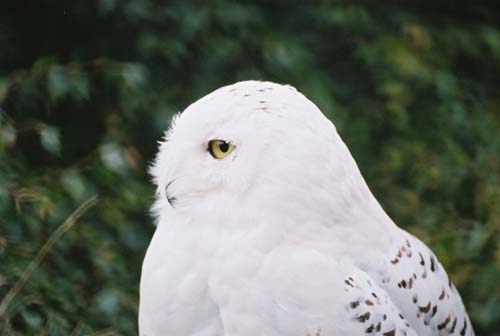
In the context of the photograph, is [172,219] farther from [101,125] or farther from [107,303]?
[101,125]

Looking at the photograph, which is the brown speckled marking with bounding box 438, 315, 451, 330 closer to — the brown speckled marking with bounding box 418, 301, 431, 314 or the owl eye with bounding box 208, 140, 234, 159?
the brown speckled marking with bounding box 418, 301, 431, 314

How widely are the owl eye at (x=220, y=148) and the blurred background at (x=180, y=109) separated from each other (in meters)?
0.88

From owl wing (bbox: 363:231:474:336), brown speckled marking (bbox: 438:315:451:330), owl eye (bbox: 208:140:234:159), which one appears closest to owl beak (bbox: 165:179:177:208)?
owl eye (bbox: 208:140:234:159)

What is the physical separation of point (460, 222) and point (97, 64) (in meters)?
1.80

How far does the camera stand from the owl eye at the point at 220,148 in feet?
7.11

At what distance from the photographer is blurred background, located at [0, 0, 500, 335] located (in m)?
2.97

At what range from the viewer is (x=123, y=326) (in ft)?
9.75

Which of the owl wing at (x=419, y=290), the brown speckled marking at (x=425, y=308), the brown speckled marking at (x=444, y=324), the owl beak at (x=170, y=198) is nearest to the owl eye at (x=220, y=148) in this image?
the owl beak at (x=170, y=198)

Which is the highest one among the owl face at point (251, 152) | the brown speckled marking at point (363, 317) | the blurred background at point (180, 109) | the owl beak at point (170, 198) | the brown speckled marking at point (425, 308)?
the owl face at point (251, 152)

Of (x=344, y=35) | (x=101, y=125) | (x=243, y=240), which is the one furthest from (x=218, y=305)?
(x=344, y=35)

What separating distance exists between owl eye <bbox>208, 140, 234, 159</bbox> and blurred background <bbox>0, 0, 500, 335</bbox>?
880 millimetres

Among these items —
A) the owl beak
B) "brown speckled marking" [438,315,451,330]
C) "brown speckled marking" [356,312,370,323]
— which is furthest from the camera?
"brown speckled marking" [438,315,451,330]

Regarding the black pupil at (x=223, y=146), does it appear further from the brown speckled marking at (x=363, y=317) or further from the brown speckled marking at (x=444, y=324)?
the brown speckled marking at (x=444, y=324)

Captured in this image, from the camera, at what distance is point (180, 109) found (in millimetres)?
4062
